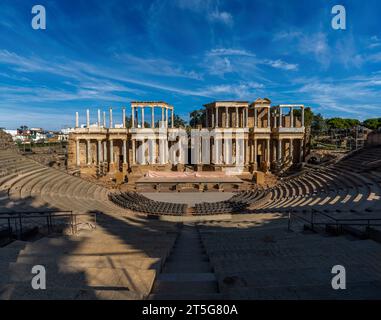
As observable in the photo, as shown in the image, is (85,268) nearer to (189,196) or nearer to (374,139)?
(189,196)

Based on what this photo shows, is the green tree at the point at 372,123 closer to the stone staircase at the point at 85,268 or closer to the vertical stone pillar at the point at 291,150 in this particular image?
the vertical stone pillar at the point at 291,150

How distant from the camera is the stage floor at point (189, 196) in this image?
82.8 ft

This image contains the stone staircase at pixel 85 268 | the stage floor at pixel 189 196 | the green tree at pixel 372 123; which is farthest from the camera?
the green tree at pixel 372 123

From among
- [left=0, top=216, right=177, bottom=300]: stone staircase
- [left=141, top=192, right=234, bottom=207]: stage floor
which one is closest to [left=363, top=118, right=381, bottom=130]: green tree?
[left=141, top=192, right=234, bottom=207]: stage floor

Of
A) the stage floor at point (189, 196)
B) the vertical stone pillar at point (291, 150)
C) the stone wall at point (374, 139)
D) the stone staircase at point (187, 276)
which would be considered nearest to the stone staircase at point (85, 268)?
the stone staircase at point (187, 276)

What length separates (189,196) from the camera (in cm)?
2711

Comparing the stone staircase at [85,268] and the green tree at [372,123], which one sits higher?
the green tree at [372,123]

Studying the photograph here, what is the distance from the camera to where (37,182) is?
19688 millimetres

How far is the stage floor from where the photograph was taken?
25234mm

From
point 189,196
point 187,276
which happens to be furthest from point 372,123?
point 187,276

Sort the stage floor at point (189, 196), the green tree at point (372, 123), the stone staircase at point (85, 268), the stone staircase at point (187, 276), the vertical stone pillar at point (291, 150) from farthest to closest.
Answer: the green tree at point (372, 123) < the vertical stone pillar at point (291, 150) < the stage floor at point (189, 196) < the stone staircase at point (187, 276) < the stone staircase at point (85, 268)

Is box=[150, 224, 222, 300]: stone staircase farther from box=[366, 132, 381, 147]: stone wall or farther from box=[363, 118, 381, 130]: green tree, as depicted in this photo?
box=[363, 118, 381, 130]: green tree

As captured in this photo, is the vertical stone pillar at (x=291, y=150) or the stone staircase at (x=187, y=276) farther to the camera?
the vertical stone pillar at (x=291, y=150)
